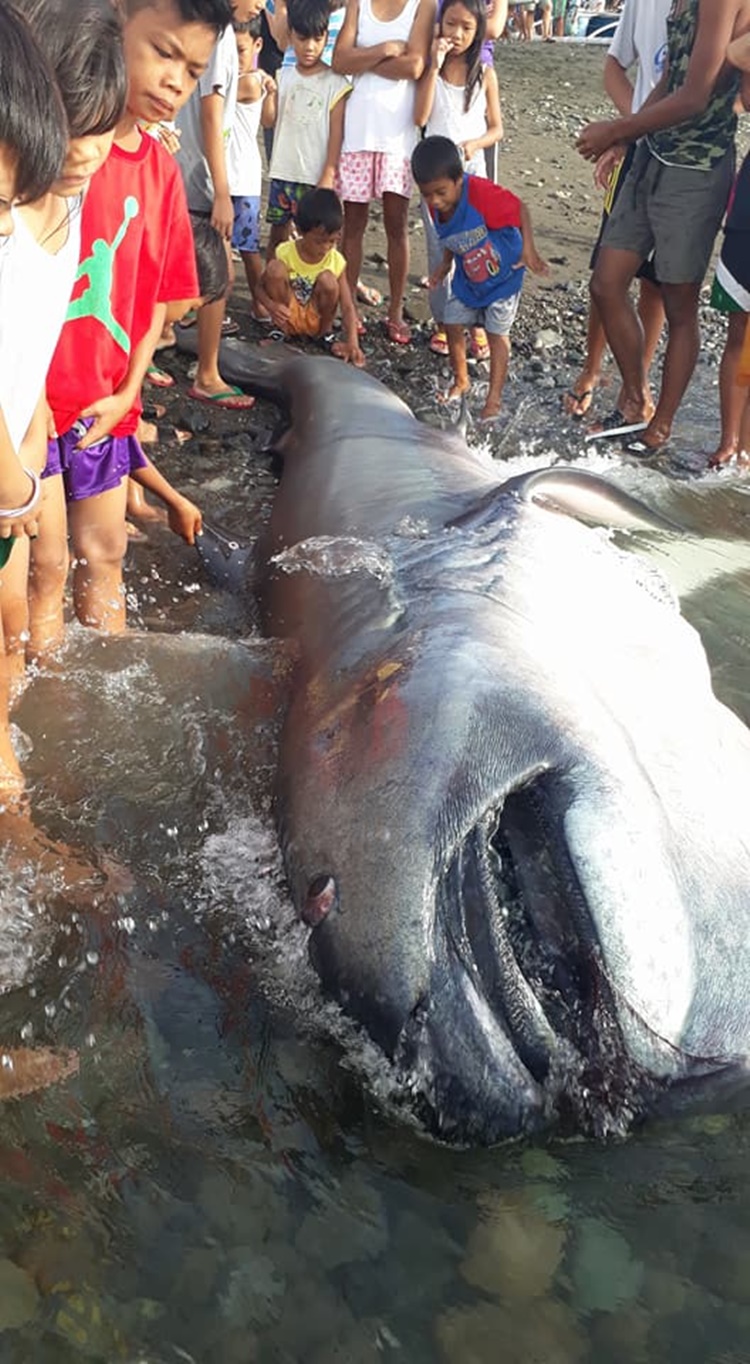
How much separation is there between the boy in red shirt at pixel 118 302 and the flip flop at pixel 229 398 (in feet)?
7.65

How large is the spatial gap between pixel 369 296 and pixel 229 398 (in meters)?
2.46

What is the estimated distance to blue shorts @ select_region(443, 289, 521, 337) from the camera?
6.86m

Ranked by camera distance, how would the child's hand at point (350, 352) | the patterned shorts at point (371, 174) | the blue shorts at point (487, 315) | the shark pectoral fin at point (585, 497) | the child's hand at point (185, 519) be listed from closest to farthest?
1. the shark pectoral fin at point (585, 497)
2. the child's hand at point (185, 519)
3. the blue shorts at point (487, 315)
4. the child's hand at point (350, 352)
5. the patterned shorts at point (371, 174)

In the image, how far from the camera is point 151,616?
4.45m

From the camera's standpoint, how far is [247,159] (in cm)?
754

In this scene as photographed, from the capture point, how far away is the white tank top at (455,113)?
7.61 m

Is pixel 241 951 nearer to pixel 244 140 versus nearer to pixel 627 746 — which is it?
pixel 627 746

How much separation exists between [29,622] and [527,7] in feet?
96.2

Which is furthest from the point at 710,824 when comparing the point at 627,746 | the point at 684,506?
the point at 684,506

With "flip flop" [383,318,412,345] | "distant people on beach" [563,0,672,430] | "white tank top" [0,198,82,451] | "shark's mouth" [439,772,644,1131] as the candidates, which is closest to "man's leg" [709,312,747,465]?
"distant people on beach" [563,0,672,430]

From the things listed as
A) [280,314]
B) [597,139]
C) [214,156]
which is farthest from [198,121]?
[597,139]

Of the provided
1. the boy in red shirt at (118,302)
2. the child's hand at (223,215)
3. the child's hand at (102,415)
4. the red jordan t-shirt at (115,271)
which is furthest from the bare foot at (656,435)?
the child's hand at (102,415)

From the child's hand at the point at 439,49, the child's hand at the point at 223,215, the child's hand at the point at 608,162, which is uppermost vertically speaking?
the child's hand at the point at 439,49

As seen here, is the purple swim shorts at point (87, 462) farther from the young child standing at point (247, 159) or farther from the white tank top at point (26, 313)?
the young child standing at point (247, 159)
